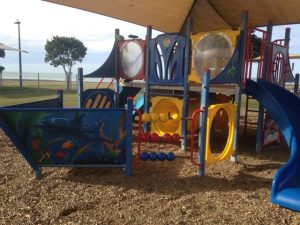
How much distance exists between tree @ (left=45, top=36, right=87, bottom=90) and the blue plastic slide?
45.9 m

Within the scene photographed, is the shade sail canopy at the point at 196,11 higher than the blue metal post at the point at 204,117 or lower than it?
higher

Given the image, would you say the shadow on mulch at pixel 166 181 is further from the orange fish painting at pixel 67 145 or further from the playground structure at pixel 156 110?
the orange fish painting at pixel 67 145

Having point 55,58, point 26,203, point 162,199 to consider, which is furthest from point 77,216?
point 55,58

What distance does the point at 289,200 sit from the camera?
3.26 metres

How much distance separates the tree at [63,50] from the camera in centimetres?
4869

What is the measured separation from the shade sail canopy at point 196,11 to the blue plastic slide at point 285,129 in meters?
2.71

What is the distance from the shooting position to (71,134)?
4.52 m

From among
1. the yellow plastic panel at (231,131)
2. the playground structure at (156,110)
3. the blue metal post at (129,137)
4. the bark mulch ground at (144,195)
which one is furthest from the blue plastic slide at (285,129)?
the blue metal post at (129,137)

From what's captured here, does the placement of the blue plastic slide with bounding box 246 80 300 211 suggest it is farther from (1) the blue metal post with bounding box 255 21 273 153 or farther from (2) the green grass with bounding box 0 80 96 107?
(2) the green grass with bounding box 0 80 96 107

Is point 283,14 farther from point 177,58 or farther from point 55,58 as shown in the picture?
point 55,58

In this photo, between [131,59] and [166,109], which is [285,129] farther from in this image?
[131,59]

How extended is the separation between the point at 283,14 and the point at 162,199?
621 cm

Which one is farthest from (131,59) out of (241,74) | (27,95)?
(27,95)

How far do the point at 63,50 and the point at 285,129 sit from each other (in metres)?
48.0
